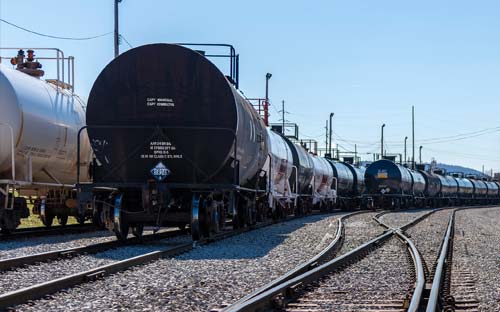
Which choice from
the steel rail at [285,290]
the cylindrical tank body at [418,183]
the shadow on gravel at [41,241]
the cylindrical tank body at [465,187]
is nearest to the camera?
the steel rail at [285,290]

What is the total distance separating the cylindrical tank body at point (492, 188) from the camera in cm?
7727

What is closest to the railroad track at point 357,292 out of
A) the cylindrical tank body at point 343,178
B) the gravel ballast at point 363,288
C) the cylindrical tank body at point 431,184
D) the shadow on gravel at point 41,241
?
the gravel ballast at point 363,288

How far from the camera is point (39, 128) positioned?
14.4 m

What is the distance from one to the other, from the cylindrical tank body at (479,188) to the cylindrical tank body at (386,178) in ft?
98.0

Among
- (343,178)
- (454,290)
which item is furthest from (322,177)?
(454,290)

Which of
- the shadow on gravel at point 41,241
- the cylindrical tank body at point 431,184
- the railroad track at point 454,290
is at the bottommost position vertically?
the shadow on gravel at point 41,241

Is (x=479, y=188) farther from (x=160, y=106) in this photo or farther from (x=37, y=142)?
(x=160, y=106)

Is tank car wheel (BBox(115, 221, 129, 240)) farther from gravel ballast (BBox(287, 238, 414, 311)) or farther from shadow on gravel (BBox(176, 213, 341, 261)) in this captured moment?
gravel ballast (BBox(287, 238, 414, 311))

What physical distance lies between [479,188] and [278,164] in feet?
183

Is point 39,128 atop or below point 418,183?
atop

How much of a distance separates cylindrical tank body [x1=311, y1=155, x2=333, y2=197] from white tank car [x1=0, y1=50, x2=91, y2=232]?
15.8 meters

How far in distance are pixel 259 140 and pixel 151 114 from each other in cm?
422

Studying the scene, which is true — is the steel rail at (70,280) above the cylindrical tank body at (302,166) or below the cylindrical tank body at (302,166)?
below

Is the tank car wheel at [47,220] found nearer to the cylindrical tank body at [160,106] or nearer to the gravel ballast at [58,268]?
the cylindrical tank body at [160,106]
